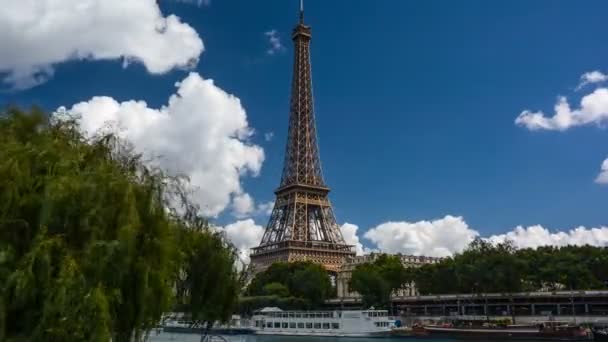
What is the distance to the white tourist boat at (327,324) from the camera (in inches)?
2408

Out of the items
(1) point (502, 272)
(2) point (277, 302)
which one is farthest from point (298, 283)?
(1) point (502, 272)

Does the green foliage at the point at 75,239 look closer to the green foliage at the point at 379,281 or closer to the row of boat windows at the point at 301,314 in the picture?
the row of boat windows at the point at 301,314

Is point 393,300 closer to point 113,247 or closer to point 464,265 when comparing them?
point 464,265

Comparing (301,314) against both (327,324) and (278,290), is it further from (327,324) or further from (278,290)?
(278,290)

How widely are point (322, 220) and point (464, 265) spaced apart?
118 ft

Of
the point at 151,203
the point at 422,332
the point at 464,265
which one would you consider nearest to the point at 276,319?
the point at 422,332

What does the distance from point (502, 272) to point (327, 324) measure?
22053mm

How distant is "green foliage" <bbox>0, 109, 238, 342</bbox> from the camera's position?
10.6m

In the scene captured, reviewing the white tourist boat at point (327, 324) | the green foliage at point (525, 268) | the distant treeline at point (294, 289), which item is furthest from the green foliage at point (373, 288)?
the white tourist boat at point (327, 324)

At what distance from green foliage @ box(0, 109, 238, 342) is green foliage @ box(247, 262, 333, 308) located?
7324 cm

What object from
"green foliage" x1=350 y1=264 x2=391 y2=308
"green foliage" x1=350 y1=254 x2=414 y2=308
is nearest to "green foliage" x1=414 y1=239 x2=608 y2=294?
"green foliage" x1=350 y1=254 x2=414 y2=308

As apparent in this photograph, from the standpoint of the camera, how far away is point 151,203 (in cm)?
1366

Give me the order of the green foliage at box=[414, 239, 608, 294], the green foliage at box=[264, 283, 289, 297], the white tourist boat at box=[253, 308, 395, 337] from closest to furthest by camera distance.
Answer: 1. the white tourist boat at box=[253, 308, 395, 337]
2. the green foliage at box=[414, 239, 608, 294]
3. the green foliage at box=[264, 283, 289, 297]

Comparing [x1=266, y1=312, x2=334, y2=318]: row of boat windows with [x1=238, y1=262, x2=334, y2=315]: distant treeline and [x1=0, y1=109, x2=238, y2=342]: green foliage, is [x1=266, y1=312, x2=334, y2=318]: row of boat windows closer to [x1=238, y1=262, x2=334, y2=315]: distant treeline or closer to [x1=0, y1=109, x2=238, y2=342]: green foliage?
[x1=238, y1=262, x2=334, y2=315]: distant treeline
